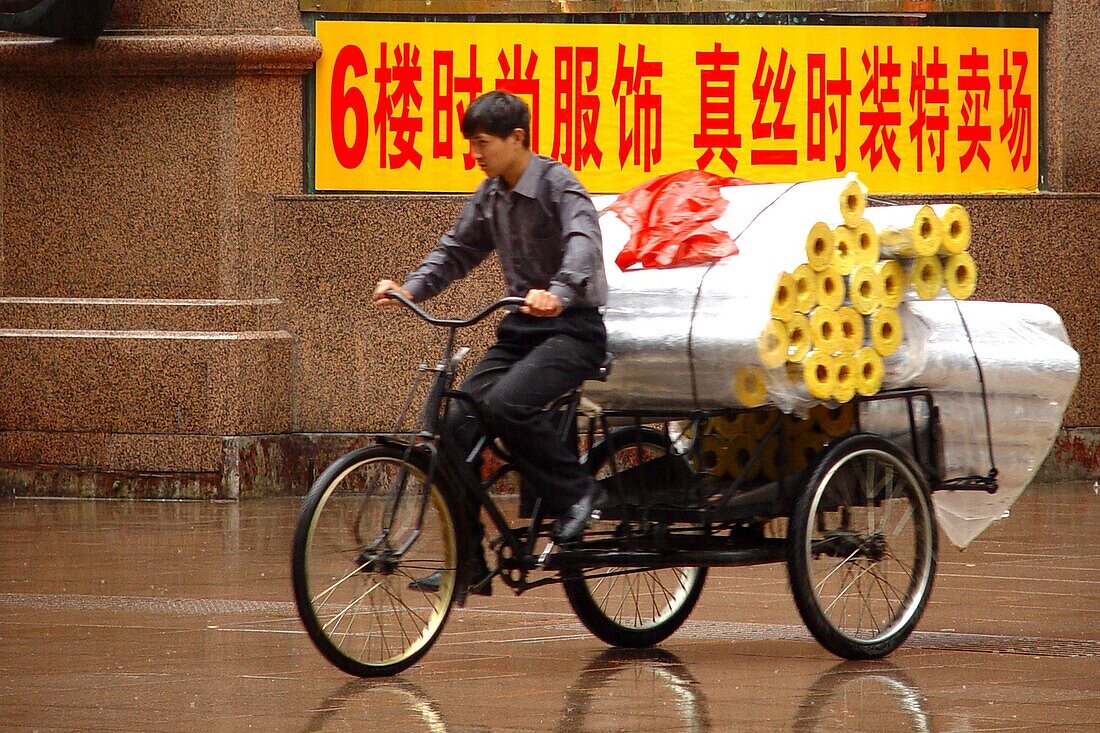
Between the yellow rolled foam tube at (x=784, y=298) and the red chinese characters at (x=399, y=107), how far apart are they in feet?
19.1

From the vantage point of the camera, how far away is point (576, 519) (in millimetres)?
6023

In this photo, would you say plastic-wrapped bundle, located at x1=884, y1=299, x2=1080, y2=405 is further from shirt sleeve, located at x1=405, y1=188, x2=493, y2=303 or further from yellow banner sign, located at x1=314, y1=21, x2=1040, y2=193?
yellow banner sign, located at x1=314, y1=21, x2=1040, y2=193

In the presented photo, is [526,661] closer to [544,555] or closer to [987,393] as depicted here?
[544,555]

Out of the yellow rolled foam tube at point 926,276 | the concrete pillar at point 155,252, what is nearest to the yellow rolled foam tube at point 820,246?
the yellow rolled foam tube at point 926,276

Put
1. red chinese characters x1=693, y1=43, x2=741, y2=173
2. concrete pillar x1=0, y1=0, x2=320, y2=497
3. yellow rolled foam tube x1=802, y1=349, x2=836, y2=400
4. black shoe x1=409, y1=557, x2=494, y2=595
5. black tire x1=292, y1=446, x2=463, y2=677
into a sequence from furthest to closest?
1. red chinese characters x1=693, y1=43, x2=741, y2=173
2. concrete pillar x1=0, y1=0, x2=320, y2=497
3. yellow rolled foam tube x1=802, y1=349, x2=836, y2=400
4. black shoe x1=409, y1=557, x2=494, y2=595
5. black tire x1=292, y1=446, x2=463, y2=677

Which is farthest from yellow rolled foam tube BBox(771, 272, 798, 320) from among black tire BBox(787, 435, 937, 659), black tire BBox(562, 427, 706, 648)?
black tire BBox(562, 427, 706, 648)

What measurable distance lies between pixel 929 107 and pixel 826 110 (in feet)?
2.21

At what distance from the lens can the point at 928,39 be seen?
12.1 m

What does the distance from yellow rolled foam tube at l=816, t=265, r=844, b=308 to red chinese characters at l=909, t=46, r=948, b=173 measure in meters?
6.14

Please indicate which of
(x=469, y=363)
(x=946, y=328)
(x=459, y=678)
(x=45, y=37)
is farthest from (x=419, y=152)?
(x=459, y=678)

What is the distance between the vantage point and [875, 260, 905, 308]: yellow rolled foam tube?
638 cm

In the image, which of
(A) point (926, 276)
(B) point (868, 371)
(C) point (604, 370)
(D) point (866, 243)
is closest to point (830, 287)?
(D) point (866, 243)

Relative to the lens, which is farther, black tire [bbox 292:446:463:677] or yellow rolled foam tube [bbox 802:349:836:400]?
yellow rolled foam tube [bbox 802:349:836:400]

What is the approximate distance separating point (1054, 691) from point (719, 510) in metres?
1.22
